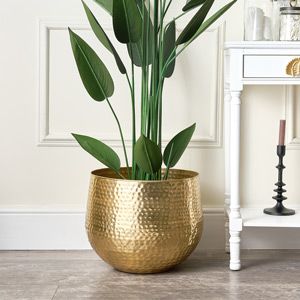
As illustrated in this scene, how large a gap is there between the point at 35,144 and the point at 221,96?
0.70 metres

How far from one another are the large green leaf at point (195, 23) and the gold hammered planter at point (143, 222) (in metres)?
0.44

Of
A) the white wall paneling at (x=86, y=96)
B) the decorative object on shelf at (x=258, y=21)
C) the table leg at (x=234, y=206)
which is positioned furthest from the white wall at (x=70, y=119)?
the table leg at (x=234, y=206)

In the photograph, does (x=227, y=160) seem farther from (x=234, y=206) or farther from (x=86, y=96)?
(x=86, y=96)

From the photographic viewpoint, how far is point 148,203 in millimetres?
2004

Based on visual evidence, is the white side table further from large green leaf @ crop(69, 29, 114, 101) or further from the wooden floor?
large green leaf @ crop(69, 29, 114, 101)

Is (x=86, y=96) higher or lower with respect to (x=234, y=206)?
higher

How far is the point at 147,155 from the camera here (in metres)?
1.95

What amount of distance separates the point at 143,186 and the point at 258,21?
69 cm

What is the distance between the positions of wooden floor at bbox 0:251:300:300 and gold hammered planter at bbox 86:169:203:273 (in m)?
0.06

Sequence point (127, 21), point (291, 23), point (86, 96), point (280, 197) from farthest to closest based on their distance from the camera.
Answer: point (86, 96)
point (280, 197)
point (291, 23)
point (127, 21)

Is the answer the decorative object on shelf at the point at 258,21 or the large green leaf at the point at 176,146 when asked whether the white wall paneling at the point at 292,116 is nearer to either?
the decorative object on shelf at the point at 258,21

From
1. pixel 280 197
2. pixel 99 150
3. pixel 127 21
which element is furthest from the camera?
pixel 280 197

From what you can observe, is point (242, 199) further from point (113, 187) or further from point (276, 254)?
point (113, 187)

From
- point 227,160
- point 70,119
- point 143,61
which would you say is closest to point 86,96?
point 70,119
